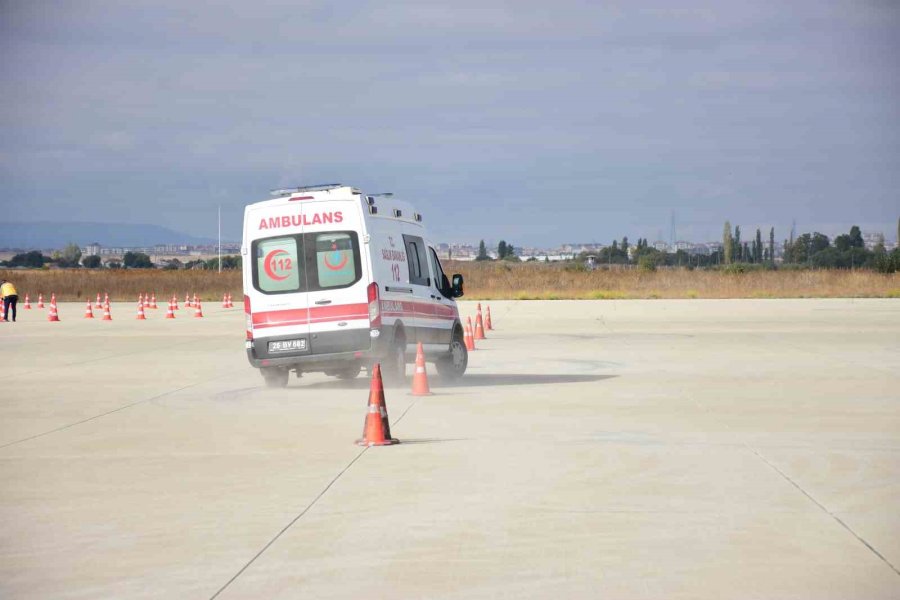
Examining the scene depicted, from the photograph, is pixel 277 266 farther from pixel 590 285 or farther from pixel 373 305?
pixel 590 285

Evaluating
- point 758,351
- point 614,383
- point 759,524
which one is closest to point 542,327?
point 758,351

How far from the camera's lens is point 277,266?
19047 mm

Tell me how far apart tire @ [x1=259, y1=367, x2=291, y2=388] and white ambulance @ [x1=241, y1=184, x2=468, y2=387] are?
0.01 metres

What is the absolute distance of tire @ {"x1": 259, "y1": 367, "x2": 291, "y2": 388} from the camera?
19.3 meters

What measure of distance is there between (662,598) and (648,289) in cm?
6773

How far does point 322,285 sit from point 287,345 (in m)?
0.94

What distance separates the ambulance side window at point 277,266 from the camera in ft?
62.2

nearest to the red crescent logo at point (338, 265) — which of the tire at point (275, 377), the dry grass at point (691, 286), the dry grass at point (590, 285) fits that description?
the tire at point (275, 377)

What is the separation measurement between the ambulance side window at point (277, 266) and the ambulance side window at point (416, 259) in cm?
200

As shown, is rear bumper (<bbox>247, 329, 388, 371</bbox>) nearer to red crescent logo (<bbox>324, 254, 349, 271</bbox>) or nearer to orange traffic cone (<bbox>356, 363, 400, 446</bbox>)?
red crescent logo (<bbox>324, 254, 349, 271</bbox>)

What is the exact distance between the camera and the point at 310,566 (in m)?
7.49

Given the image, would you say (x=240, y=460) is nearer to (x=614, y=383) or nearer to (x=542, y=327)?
(x=614, y=383)

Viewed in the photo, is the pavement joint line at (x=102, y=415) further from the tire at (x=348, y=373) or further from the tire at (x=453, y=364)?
the tire at (x=453, y=364)

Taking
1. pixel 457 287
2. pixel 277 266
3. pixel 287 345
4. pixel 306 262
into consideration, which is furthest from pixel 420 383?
pixel 457 287
